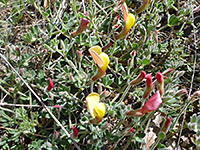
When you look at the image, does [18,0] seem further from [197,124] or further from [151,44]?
[197,124]

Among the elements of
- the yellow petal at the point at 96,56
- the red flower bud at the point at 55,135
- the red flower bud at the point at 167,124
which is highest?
the yellow petal at the point at 96,56

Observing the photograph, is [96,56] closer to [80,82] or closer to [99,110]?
[99,110]

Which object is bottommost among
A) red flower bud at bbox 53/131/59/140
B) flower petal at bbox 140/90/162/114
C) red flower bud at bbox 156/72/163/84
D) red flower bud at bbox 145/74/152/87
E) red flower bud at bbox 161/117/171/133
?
red flower bud at bbox 161/117/171/133

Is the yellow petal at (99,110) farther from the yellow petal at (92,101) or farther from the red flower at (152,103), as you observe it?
the red flower at (152,103)

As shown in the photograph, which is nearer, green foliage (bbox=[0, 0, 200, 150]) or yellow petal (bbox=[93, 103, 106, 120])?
yellow petal (bbox=[93, 103, 106, 120])

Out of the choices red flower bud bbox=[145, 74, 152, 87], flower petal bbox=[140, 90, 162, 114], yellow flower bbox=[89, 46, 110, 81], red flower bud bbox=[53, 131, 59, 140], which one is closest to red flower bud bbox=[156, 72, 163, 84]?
red flower bud bbox=[145, 74, 152, 87]

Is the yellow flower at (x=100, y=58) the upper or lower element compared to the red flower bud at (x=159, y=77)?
upper

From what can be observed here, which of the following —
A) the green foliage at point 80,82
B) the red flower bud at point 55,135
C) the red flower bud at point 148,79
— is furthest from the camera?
the green foliage at point 80,82

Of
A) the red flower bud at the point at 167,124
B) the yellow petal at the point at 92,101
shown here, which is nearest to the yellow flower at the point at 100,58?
the yellow petal at the point at 92,101

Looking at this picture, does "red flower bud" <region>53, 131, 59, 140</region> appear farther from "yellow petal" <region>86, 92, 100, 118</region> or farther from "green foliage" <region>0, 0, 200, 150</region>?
"yellow petal" <region>86, 92, 100, 118</region>

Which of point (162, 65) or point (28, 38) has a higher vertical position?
point (28, 38)

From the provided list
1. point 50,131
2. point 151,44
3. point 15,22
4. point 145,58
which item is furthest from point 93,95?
point 15,22
